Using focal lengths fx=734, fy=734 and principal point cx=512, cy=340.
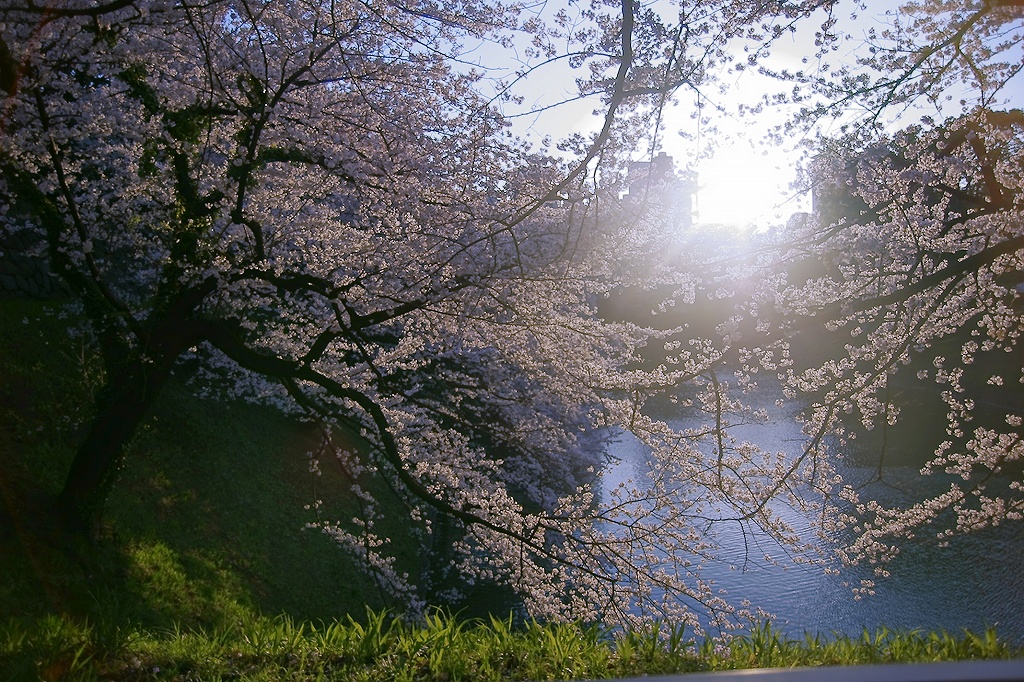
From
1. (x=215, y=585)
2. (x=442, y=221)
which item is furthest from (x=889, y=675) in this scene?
(x=215, y=585)

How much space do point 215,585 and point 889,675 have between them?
859 cm

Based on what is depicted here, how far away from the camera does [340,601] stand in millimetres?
9898

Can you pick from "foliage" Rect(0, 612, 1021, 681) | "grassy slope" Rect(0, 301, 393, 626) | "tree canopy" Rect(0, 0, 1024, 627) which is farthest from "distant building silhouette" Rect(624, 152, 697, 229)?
"grassy slope" Rect(0, 301, 393, 626)

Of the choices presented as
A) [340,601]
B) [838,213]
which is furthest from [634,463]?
[340,601]

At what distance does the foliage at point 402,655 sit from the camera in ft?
12.5

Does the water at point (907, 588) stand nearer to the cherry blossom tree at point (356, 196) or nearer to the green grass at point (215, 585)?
the green grass at point (215, 585)

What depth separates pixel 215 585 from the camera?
8.31m

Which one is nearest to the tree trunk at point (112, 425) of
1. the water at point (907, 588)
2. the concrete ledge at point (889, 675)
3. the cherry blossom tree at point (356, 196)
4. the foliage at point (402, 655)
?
the cherry blossom tree at point (356, 196)

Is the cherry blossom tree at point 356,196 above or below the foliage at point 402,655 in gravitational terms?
above

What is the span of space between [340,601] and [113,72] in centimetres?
700

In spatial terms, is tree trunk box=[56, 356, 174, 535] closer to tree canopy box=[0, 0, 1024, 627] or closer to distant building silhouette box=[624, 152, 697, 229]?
tree canopy box=[0, 0, 1024, 627]

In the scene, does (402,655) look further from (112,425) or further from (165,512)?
(165,512)

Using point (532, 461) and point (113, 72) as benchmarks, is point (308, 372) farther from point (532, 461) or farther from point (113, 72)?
point (532, 461)

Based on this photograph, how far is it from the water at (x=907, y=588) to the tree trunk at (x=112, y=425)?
7.98m
